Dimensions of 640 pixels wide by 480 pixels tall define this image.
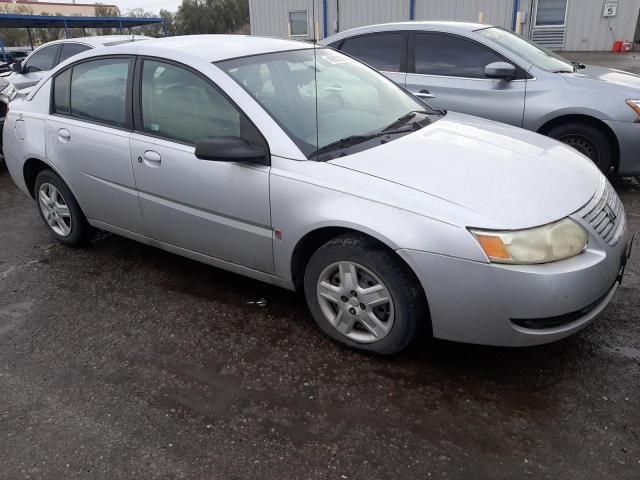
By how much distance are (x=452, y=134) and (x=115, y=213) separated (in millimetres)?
2387

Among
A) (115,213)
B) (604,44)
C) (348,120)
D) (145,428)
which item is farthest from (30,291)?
(604,44)

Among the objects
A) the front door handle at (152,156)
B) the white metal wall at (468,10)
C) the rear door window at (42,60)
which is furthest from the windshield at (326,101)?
the white metal wall at (468,10)

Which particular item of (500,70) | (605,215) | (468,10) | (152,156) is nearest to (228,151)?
(152,156)

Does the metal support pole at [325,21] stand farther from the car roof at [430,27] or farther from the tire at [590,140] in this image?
the tire at [590,140]

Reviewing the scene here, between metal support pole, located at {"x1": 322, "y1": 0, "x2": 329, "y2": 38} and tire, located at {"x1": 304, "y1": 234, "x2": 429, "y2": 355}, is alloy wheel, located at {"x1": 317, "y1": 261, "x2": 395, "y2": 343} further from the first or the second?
metal support pole, located at {"x1": 322, "y1": 0, "x2": 329, "y2": 38}

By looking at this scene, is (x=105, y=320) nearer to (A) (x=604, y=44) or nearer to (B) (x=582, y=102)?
(B) (x=582, y=102)

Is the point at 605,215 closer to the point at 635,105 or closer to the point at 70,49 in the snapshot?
the point at 635,105

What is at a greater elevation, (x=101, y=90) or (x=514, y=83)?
(x=101, y=90)

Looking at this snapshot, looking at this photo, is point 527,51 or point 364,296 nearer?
point 364,296

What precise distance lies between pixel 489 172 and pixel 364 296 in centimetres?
91

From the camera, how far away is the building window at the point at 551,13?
18.7m

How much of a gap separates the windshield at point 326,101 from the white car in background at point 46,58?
596 cm

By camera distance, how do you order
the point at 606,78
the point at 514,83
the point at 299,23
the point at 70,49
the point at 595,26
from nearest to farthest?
the point at 514,83
the point at 606,78
the point at 70,49
the point at 595,26
the point at 299,23

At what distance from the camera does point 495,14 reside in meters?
19.1
